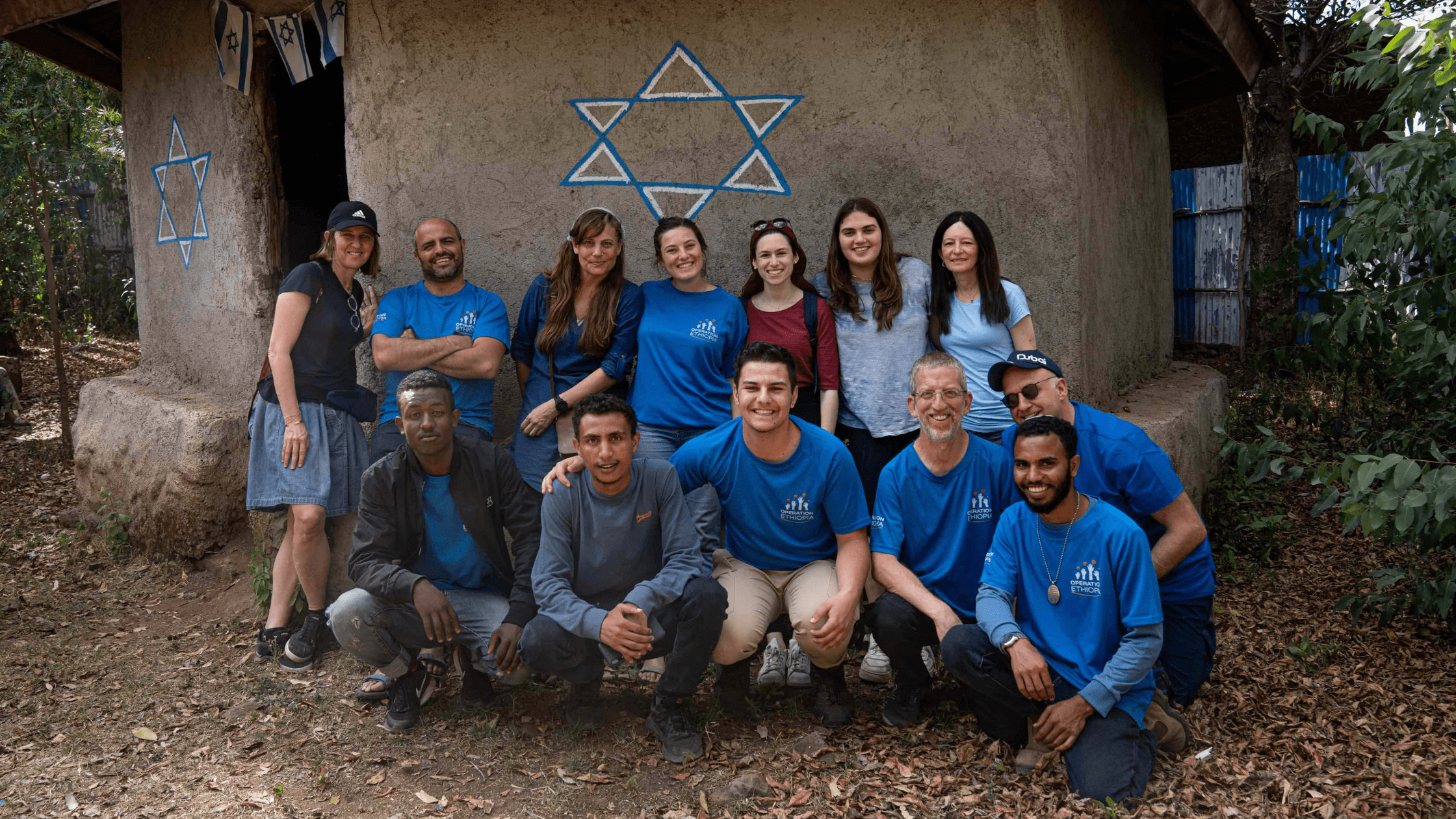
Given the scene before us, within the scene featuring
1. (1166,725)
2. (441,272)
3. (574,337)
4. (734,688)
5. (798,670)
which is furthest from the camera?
(441,272)

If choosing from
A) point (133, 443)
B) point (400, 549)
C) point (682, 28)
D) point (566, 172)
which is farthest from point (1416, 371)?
point (133, 443)

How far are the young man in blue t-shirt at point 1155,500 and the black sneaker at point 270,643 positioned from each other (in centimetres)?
308

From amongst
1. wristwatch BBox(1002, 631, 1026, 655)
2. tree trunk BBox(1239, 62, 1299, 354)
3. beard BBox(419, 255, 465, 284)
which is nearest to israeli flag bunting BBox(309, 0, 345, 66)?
beard BBox(419, 255, 465, 284)

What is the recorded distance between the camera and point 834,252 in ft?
13.2

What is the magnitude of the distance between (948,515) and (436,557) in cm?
186

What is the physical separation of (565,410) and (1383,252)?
3366 mm

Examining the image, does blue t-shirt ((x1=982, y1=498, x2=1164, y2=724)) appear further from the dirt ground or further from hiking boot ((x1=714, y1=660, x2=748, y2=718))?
hiking boot ((x1=714, y1=660, x2=748, y2=718))

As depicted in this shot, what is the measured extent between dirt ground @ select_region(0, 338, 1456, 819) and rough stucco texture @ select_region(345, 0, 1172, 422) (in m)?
1.54

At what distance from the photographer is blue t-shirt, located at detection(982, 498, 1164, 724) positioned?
3.02m

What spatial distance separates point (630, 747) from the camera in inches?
136

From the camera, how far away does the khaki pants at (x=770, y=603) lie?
345 centimetres

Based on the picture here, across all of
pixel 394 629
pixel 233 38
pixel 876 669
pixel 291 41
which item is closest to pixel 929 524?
pixel 876 669

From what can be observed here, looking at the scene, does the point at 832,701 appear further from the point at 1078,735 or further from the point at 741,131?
the point at 741,131

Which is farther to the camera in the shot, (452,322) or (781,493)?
(452,322)
